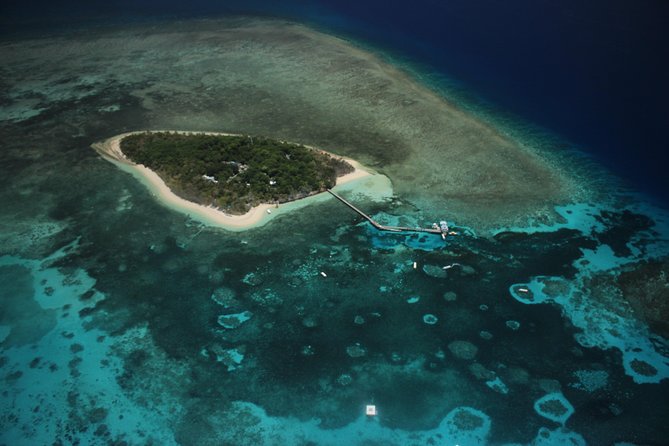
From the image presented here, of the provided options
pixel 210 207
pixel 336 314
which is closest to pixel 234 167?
pixel 210 207

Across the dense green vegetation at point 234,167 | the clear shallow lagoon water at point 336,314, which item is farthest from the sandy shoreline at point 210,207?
the clear shallow lagoon water at point 336,314

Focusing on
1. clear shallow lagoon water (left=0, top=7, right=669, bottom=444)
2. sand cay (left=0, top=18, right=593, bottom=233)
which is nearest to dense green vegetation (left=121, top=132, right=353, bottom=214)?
clear shallow lagoon water (left=0, top=7, right=669, bottom=444)

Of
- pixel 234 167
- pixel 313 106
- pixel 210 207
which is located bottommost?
pixel 210 207

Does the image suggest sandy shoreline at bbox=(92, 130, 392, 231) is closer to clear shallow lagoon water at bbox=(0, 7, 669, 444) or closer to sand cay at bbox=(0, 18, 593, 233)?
clear shallow lagoon water at bbox=(0, 7, 669, 444)

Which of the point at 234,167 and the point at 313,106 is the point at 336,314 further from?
the point at 313,106

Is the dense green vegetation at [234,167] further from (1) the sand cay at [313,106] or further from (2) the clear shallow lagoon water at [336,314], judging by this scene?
(1) the sand cay at [313,106]

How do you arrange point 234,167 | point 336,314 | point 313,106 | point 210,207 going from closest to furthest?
point 336,314
point 210,207
point 234,167
point 313,106

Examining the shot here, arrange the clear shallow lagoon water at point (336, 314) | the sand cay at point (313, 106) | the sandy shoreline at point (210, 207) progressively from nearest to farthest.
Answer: the clear shallow lagoon water at point (336, 314) → the sandy shoreline at point (210, 207) → the sand cay at point (313, 106)
